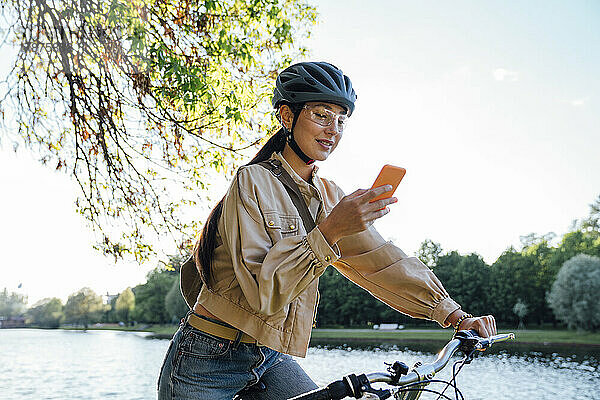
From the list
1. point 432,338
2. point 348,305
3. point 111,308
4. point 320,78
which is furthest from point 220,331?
point 111,308

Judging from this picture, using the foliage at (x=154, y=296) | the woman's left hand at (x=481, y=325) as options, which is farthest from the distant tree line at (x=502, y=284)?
the woman's left hand at (x=481, y=325)

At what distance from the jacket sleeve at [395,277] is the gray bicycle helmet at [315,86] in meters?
0.49

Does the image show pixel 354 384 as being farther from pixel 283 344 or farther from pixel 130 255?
pixel 130 255

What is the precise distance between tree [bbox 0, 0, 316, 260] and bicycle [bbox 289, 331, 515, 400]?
4241 mm

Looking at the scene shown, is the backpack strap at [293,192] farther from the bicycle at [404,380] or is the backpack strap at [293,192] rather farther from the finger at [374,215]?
the bicycle at [404,380]

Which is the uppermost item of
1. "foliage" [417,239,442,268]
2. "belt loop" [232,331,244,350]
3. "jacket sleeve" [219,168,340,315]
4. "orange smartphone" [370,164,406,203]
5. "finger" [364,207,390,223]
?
"foliage" [417,239,442,268]

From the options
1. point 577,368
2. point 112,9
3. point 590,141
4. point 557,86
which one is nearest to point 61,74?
point 112,9

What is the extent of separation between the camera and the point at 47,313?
78125 mm

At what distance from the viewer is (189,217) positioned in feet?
22.9

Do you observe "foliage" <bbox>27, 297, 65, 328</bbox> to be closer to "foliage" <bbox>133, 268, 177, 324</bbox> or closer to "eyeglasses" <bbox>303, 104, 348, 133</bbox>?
"foliage" <bbox>133, 268, 177, 324</bbox>

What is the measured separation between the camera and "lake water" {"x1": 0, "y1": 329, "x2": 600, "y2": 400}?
22.2 meters

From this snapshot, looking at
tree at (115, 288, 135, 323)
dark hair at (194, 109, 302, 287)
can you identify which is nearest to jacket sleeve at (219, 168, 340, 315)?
dark hair at (194, 109, 302, 287)

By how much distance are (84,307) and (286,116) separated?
2978 inches

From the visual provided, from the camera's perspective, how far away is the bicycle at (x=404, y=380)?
53.1 inches
